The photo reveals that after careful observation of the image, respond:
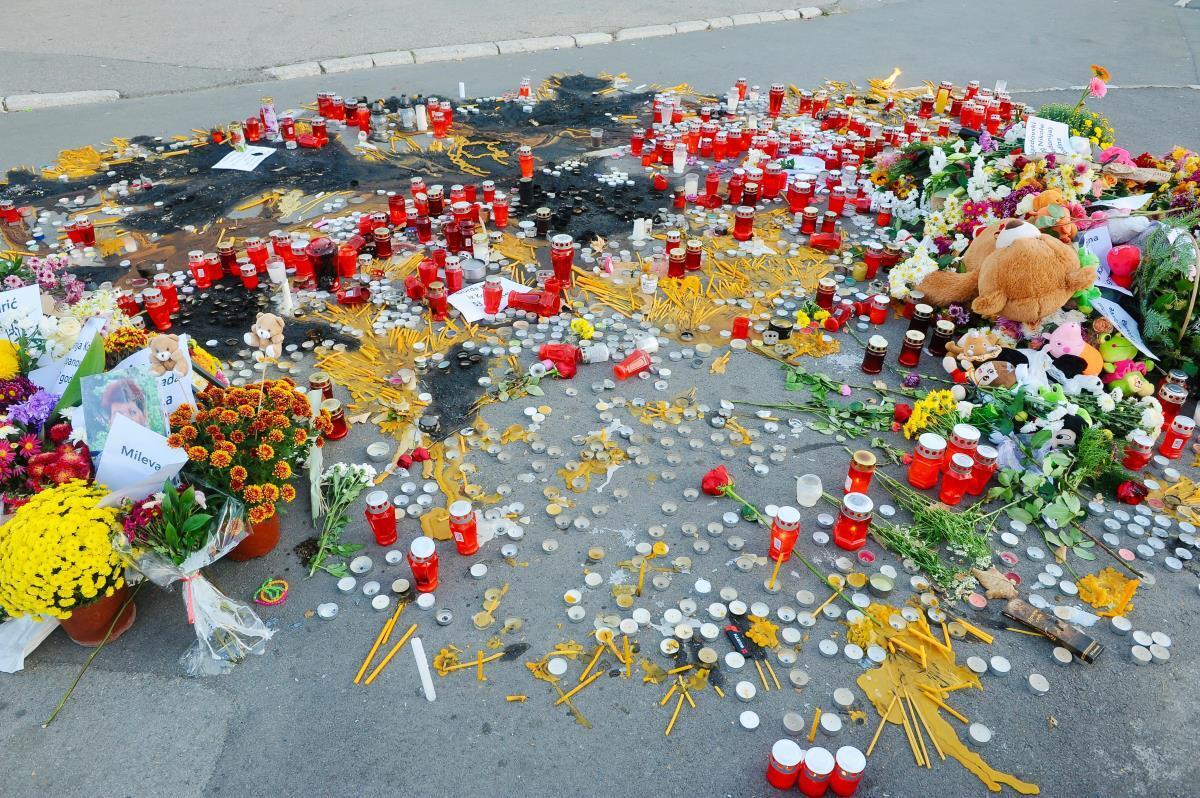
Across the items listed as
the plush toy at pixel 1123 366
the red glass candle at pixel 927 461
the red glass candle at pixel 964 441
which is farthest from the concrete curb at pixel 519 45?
the red glass candle at pixel 964 441

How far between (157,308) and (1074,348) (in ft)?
18.5

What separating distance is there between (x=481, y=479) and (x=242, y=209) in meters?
4.30

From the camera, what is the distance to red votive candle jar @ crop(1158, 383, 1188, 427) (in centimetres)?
420

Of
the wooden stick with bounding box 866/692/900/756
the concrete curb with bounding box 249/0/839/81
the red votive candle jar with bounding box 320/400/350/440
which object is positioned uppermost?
the concrete curb with bounding box 249/0/839/81

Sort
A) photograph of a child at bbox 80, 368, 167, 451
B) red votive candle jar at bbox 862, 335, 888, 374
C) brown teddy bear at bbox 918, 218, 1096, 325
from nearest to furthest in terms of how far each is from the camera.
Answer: photograph of a child at bbox 80, 368, 167, 451 → brown teddy bear at bbox 918, 218, 1096, 325 → red votive candle jar at bbox 862, 335, 888, 374

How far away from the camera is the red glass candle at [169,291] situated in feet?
16.5

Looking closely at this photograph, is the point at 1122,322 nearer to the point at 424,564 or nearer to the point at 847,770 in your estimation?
the point at 847,770

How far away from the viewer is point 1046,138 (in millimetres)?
5625

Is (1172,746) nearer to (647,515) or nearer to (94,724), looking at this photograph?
(647,515)

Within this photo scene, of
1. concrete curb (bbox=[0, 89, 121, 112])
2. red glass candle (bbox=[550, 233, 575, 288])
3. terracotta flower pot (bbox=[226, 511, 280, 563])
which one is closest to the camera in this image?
terracotta flower pot (bbox=[226, 511, 280, 563])

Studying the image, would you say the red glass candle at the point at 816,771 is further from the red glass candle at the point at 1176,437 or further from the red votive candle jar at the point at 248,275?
the red votive candle jar at the point at 248,275

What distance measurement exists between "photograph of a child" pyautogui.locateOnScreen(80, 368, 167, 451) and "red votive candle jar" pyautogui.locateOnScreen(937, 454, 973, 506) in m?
3.59

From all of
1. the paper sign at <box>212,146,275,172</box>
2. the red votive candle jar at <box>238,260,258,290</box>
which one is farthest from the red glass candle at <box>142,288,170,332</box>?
the paper sign at <box>212,146,275,172</box>

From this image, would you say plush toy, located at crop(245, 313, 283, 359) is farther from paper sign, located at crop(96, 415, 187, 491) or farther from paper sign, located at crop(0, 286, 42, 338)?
paper sign, located at crop(0, 286, 42, 338)
